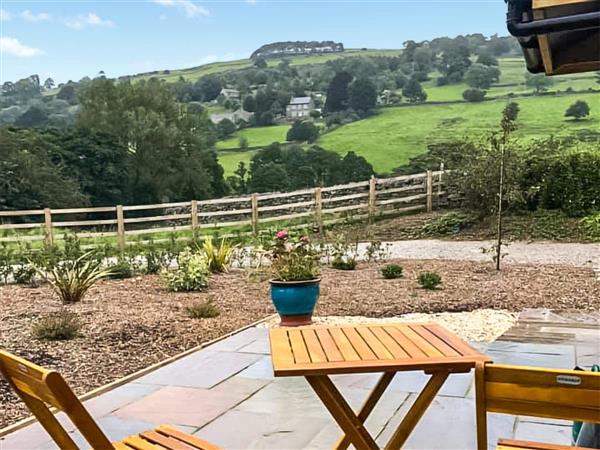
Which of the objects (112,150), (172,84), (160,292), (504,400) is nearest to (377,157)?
(112,150)

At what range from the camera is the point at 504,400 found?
155cm

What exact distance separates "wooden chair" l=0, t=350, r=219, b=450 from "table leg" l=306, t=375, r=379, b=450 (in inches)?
16.1

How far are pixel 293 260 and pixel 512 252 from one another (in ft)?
21.6

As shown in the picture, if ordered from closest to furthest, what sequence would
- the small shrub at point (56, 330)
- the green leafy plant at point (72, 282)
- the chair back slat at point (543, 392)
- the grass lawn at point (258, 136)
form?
the chair back slat at point (543, 392) → the small shrub at point (56, 330) → the green leafy plant at point (72, 282) → the grass lawn at point (258, 136)

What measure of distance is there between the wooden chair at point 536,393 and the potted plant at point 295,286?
376cm

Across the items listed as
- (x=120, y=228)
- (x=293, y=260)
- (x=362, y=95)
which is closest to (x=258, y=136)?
(x=362, y=95)

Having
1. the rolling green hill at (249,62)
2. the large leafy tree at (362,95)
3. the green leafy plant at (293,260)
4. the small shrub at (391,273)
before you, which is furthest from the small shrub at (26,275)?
the rolling green hill at (249,62)

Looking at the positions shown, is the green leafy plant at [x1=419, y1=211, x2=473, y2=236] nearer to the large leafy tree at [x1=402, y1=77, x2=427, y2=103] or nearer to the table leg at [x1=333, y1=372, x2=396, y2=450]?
the table leg at [x1=333, y1=372, x2=396, y2=450]

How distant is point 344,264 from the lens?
9.26 meters

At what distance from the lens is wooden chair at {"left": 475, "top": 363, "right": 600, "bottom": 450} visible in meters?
1.49

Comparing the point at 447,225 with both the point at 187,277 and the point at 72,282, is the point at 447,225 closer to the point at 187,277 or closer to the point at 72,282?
the point at 187,277

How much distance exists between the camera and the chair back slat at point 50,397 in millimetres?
1640

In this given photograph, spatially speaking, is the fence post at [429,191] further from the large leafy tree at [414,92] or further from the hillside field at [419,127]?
the large leafy tree at [414,92]

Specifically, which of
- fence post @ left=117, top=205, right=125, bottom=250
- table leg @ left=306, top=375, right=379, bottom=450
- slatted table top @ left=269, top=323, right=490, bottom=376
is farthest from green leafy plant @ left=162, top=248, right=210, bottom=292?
table leg @ left=306, top=375, right=379, bottom=450
